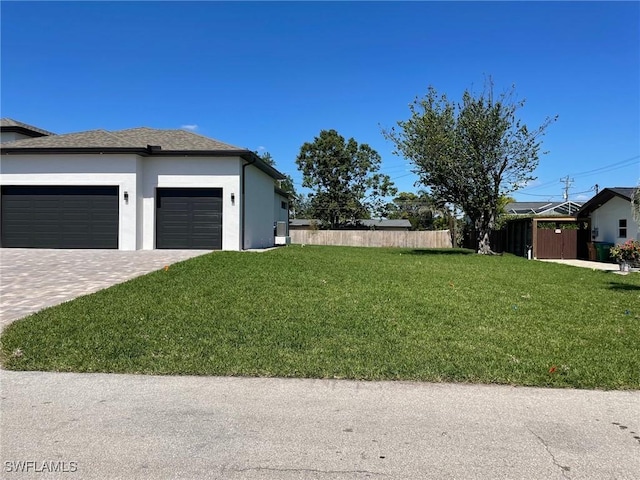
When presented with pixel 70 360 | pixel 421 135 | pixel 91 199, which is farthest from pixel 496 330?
pixel 421 135

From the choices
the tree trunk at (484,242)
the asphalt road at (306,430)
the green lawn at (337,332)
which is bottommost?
the asphalt road at (306,430)

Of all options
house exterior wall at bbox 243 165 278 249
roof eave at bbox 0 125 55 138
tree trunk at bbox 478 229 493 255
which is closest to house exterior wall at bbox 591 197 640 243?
tree trunk at bbox 478 229 493 255

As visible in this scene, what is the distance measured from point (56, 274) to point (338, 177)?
130 feet

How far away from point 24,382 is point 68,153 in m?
15.0

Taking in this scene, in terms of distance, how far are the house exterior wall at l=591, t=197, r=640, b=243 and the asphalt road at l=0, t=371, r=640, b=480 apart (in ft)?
63.1

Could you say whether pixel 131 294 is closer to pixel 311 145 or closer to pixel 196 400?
pixel 196 400

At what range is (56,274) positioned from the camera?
10.7 metres

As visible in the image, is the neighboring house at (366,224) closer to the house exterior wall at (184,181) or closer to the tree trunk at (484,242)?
the tree trunk at (484,242)

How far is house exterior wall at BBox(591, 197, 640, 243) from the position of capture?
20266 millimetres

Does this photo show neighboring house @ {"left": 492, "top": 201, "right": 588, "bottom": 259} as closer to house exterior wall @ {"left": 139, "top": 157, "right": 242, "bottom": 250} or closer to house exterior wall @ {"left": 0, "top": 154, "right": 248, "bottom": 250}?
house exterior wall @ {"left": 139, "top": 157, "right": 242, "bottom": 250}

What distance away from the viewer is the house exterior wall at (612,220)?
66.5ft

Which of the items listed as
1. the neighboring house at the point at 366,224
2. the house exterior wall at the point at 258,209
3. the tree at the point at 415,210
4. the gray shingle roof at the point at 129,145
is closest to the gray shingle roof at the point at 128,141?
the gray shingle roof at the point at 129,145

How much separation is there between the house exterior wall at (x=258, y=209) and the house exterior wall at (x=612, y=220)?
15863 mm

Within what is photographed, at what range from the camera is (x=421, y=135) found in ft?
77.0
